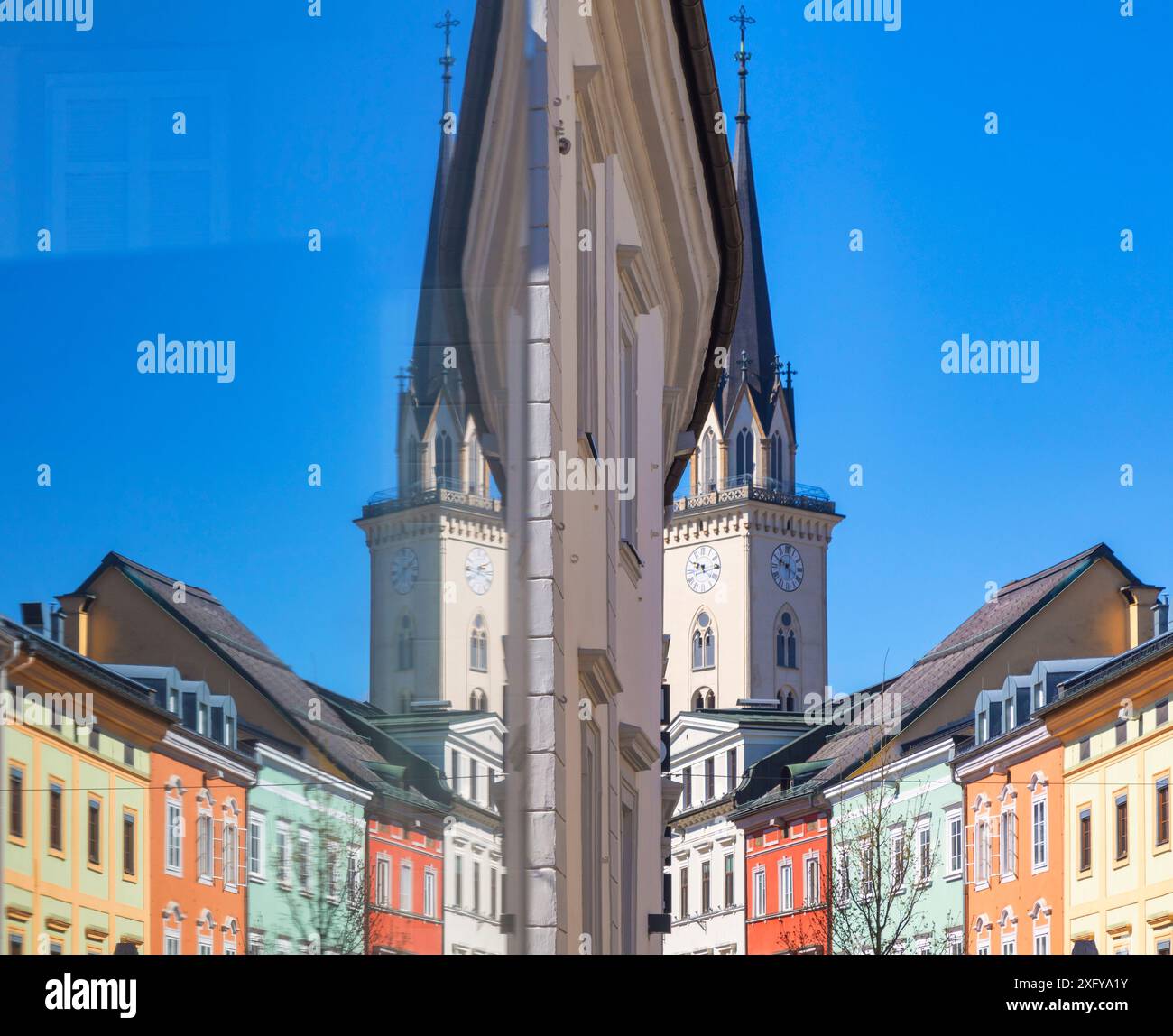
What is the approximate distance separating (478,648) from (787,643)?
373 feet

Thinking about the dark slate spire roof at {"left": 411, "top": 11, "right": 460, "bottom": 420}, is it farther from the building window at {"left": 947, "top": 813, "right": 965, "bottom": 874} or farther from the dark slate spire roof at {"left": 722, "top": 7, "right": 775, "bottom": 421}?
the dark slate spire roof at {"left": 722, "top": 7, "right": 775, "bottom": 421}

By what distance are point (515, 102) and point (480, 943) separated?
9.81 ft

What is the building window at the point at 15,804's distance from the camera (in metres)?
4.40

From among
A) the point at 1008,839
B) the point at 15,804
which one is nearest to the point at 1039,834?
the point at 1008,839

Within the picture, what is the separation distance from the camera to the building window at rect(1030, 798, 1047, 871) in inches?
2152

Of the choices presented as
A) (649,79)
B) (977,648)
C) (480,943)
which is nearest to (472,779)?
(480,943)

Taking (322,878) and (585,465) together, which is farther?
(585,465)

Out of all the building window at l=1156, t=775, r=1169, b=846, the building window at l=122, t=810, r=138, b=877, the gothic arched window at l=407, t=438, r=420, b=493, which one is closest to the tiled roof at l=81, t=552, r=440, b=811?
the building window at l=122, t=810, r=138, b=877

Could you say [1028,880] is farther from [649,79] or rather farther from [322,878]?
[322,878]

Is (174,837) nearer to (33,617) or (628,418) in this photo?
(33,617)

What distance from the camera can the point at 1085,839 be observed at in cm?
5269

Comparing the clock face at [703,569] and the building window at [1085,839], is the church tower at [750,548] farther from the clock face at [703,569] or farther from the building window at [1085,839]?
the building window at [1085,839]

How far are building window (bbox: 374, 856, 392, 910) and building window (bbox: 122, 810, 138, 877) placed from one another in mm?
1385
